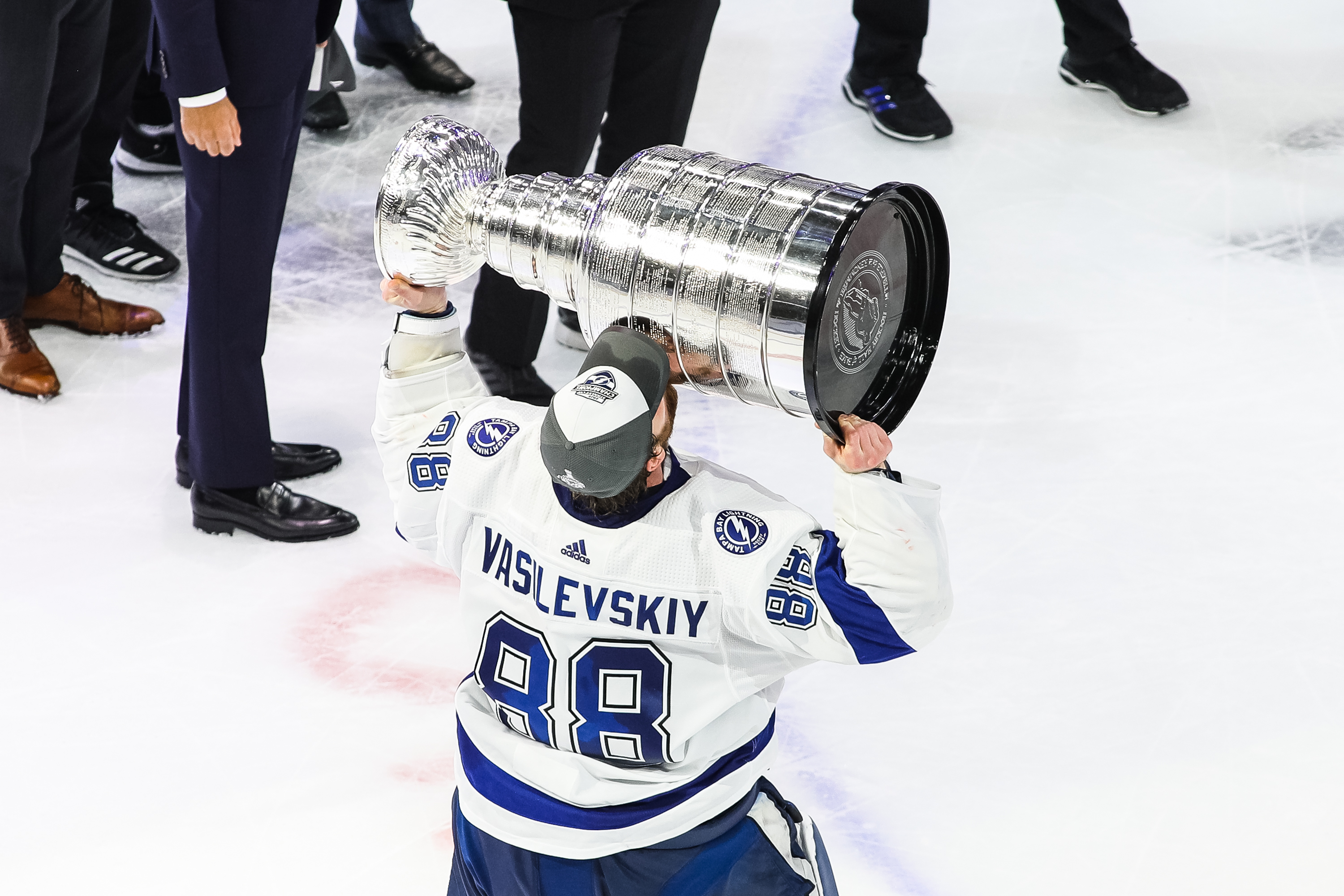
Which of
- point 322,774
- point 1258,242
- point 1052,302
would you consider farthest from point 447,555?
point 1258,242

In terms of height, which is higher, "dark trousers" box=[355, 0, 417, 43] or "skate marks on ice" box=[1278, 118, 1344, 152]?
"skate marks on ice" box=[1278, 118, 1344, 152]

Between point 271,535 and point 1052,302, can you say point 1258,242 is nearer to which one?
point 1052,302

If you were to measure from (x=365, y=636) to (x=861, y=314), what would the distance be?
132cm

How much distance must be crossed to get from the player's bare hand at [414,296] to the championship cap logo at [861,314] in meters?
0.44

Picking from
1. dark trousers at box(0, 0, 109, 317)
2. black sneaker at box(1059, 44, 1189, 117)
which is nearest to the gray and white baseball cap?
dark trousers at box(0, 0, 109, 317)

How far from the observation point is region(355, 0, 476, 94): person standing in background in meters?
4.13

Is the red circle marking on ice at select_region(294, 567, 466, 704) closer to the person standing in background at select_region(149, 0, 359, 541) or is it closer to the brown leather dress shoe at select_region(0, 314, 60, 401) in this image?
the person standing in background at select_region(149, 0, 359, 541)

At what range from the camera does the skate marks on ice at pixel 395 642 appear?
237cm

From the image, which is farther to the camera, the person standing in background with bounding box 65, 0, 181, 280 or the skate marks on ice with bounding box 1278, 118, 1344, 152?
the skate marks on ice with bounding box 1278, 118, 1344, 152

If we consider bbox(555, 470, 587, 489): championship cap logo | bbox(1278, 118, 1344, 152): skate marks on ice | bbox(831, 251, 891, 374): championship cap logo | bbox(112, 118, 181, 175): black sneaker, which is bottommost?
bbox(112, 118, 181, 175): black sneaker

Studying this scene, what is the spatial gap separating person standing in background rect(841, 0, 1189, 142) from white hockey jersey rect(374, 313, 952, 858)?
2659mm

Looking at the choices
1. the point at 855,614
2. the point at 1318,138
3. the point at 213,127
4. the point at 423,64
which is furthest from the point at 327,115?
the point at 855,614

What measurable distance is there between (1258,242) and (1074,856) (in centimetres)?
200

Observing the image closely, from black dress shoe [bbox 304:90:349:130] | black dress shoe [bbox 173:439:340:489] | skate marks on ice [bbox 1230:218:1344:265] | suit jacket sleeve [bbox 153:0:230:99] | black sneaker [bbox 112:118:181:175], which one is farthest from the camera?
black dress shoe [bbox 304:90:349:130]
